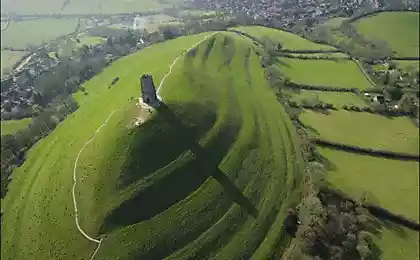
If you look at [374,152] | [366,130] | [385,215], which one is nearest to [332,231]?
[385,215]

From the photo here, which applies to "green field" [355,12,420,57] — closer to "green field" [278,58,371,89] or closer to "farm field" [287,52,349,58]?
"farm field" [287,52,349,58]

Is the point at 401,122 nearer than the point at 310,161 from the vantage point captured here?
No

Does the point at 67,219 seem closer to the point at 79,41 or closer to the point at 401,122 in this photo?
the point at 401,122

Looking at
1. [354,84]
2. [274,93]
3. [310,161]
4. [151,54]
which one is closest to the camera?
[310,161]

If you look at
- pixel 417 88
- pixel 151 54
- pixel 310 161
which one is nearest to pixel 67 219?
pixel 310 161

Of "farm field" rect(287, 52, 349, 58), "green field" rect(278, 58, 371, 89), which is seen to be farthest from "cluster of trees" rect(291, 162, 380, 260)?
"farm field" rect(287, 52, 349, 58)
